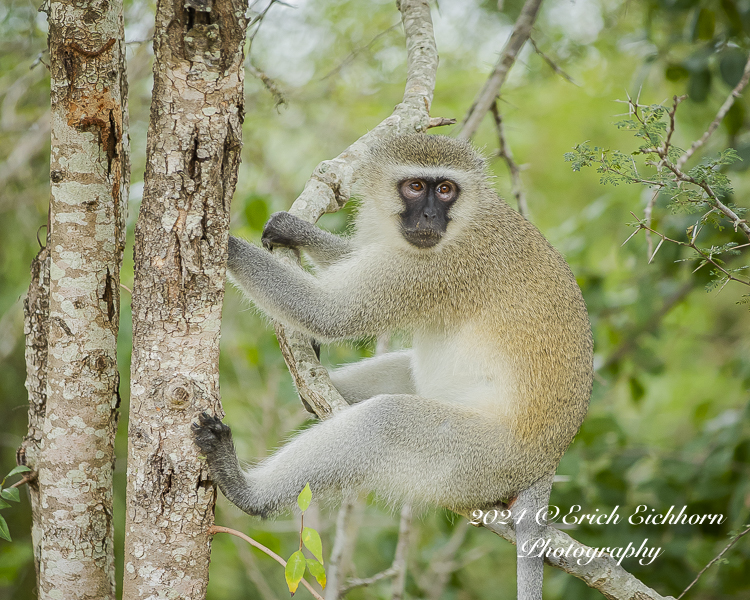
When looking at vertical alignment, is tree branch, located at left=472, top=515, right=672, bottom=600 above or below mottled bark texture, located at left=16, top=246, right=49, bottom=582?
below

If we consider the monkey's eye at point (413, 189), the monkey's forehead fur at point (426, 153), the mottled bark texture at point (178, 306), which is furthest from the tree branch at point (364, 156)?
the mottled bark texture at point (178, 306)

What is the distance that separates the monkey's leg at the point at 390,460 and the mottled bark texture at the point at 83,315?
621 mm

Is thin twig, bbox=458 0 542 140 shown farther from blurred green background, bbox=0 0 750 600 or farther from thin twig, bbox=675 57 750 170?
thin twig, bbox=675 57 750 170

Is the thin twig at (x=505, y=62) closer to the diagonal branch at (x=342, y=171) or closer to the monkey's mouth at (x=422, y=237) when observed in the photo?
the diagonal branch at (x=342, y=171)

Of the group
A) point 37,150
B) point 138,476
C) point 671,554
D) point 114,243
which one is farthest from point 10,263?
point 671,554

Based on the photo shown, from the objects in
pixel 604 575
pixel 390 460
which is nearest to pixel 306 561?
pixel 390 460

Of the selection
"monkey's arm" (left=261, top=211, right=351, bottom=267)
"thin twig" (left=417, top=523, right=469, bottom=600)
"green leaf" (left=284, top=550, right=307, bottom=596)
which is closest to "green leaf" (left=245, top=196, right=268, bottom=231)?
"monkey's arm" (left=261, top=211, right=351, bottom=267)

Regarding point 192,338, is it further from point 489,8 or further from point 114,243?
point 489,8

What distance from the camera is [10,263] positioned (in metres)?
7.60

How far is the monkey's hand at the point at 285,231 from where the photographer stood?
423 centimetres

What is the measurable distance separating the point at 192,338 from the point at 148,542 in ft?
2.82

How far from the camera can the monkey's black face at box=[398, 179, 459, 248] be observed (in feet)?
13.5

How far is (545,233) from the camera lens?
7164mm

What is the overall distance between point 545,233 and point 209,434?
5053 millimetres
